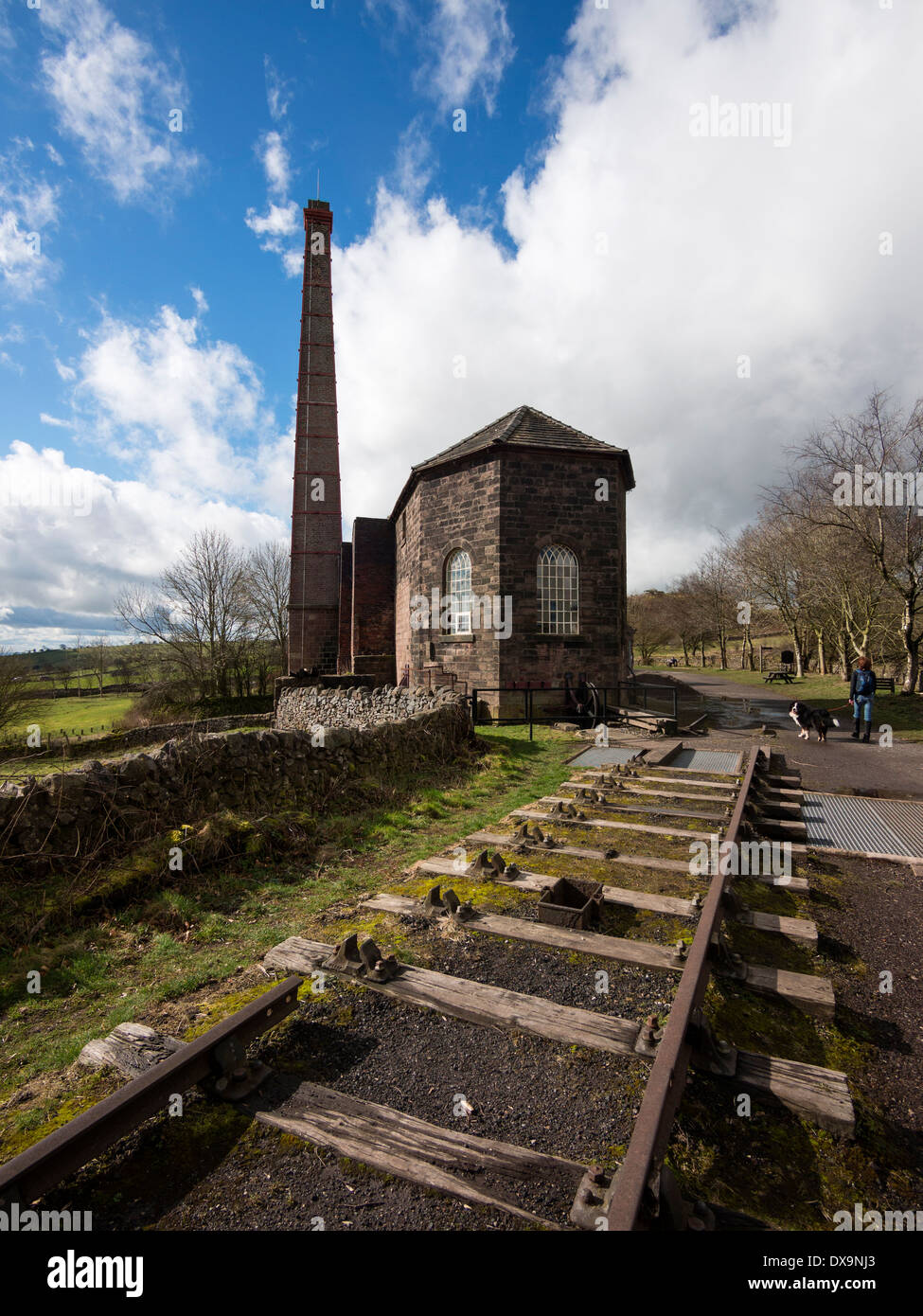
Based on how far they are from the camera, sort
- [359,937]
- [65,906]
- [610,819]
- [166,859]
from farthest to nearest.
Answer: [610,819] → [166,859] → [65,906] → [359,937]

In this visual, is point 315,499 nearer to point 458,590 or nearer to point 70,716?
point 458,590

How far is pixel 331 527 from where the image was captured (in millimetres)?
26984

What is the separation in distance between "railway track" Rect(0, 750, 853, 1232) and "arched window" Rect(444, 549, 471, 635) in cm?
1223

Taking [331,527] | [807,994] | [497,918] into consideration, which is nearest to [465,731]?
[497,918]

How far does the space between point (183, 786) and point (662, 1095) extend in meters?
5.34

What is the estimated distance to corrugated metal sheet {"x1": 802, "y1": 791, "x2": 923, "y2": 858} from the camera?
6.24 metres

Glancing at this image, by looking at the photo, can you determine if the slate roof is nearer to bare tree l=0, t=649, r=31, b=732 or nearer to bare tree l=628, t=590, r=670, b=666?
bare tree l=0, t=649, r=31, b=732

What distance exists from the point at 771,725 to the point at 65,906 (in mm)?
16127

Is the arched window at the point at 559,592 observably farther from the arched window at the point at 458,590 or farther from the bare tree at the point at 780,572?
the bare tree at the point at 780,572

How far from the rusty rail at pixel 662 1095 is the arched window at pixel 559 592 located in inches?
527

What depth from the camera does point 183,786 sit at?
6.07 meters

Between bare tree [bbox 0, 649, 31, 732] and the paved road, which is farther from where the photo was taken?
bare tree [bbox 0, 649, 31, 732]

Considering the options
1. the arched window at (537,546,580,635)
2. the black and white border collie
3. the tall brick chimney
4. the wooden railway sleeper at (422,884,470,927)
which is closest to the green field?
the tall brick chimney
